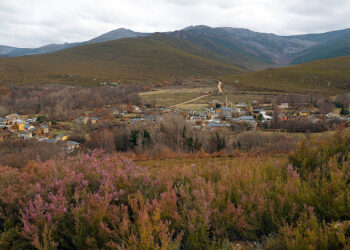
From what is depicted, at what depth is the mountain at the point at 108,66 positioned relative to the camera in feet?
329

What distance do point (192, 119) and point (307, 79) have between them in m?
54.4

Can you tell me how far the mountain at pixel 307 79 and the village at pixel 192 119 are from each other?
76.0 ft

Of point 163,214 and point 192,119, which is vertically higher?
point 163,214

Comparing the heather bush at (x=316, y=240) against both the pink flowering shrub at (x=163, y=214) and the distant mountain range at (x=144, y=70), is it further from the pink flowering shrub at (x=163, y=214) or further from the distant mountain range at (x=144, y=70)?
the distant mountain range at (x=144, y=70)

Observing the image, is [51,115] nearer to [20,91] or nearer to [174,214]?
[20,91]

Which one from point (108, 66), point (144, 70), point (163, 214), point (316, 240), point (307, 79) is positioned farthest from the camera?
point (108, 66)

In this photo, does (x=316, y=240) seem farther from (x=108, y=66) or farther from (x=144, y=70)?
(x=108, y=66)

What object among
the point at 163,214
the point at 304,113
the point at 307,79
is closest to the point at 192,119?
the point at 304,113

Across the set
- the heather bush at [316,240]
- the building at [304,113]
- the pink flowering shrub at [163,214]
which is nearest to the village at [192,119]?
the building at [304,113]

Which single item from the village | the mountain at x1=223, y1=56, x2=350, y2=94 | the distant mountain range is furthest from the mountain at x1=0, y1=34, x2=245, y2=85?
the village

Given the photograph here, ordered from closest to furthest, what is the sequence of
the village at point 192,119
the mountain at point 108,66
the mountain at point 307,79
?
1. the village at point 192,119
2. the mountain at point 307,79
3. the mountain at point 108,66

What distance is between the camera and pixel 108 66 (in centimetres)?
12675

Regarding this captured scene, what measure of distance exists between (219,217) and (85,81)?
10051 centimetres

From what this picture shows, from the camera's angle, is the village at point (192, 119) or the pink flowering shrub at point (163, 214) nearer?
the pink flowering shrub at point (163, 214)
